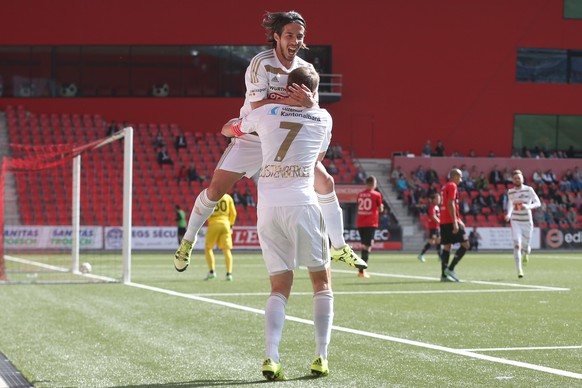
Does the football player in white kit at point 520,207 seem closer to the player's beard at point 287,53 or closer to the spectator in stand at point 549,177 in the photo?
the player's beard at point 287,53

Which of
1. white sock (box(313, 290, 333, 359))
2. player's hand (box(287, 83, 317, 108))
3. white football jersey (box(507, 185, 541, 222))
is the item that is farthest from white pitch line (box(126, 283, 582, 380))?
white football jersey (box(507, 185, 541, 222))

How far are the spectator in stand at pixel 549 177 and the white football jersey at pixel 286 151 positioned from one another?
3854 centimetres

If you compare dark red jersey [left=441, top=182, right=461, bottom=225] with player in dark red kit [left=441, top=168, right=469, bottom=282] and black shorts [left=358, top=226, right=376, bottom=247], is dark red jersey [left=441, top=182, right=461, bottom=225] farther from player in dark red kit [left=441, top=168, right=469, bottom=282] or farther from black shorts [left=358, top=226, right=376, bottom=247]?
black shorts [left=358, top=226, right=376, bottom=247]

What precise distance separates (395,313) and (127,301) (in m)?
4.05

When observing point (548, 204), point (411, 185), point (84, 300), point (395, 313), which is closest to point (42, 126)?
point (411, 185)

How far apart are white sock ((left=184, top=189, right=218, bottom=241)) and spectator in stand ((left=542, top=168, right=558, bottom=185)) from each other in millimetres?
37911

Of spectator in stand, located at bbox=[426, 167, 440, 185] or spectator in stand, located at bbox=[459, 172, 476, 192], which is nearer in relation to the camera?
spectator in stand, located at bbox=[426, 167, 440, 185]

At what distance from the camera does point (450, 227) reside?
66.1 ft

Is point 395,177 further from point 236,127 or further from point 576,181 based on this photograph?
point 236,127

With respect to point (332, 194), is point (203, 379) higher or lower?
lower

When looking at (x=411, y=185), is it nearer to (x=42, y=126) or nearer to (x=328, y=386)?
(x=42, y=126)

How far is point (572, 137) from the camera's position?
46.7 m

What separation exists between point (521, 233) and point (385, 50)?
23020 millimetres

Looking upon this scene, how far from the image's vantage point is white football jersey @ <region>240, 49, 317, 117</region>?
752cm
